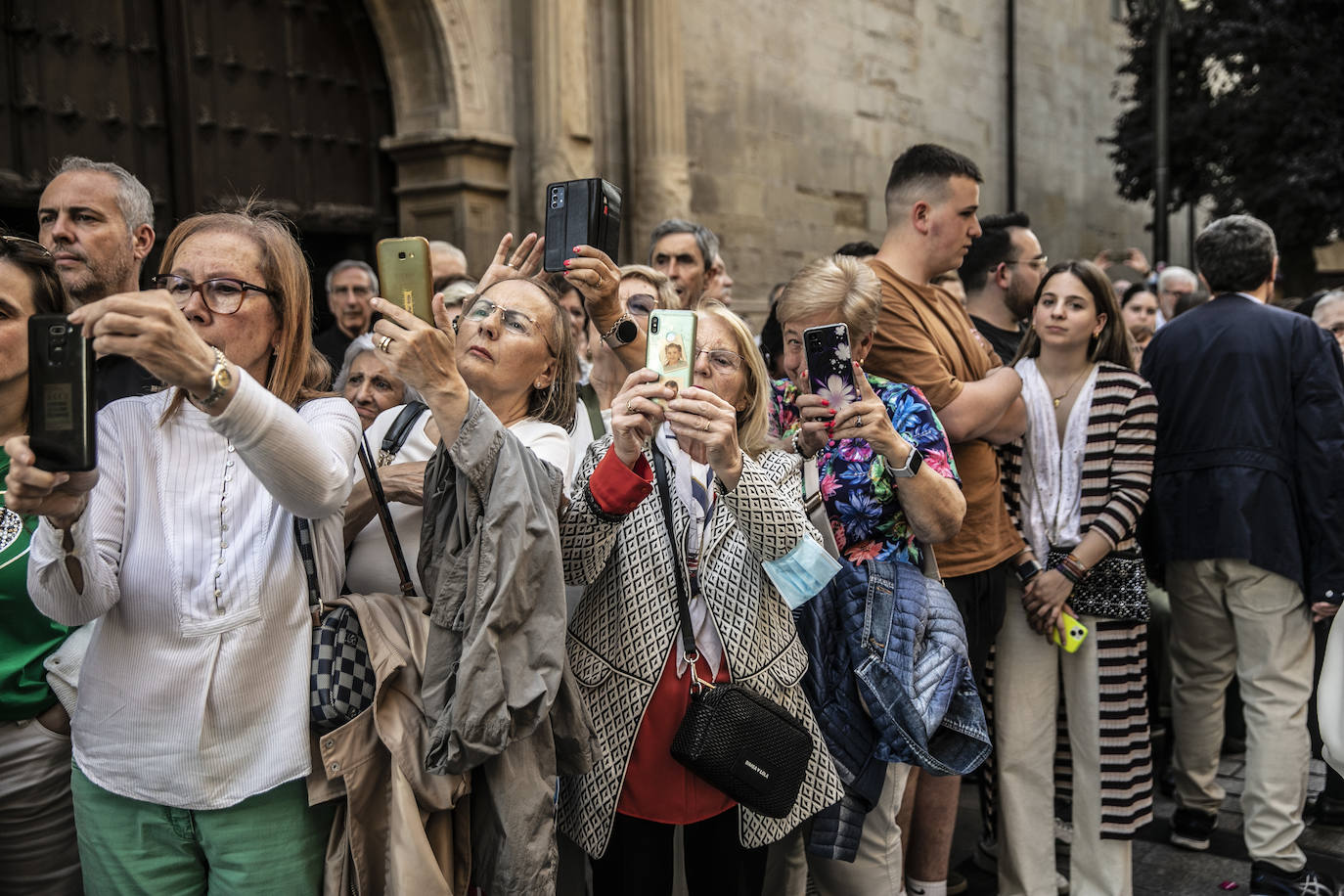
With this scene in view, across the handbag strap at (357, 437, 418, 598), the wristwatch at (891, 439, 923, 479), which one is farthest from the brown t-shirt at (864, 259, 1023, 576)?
the handbag strap at (357, 437, 418, 598)

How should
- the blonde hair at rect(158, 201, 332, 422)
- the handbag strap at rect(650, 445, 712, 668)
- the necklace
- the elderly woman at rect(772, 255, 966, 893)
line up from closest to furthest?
1. the blonde hair at rect(158, 201, 332, 422)
2. the handbag strap at rect(650, 445, 712, 668)
3. the elderly woman at rect(772, 255, 966, 893)
4. the necklace

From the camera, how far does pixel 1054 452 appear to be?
4070 millimetres

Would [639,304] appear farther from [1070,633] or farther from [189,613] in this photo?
[189,613]

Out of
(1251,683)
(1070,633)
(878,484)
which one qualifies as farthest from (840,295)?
(1251,683)

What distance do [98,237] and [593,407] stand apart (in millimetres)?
1653

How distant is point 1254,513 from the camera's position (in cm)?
432

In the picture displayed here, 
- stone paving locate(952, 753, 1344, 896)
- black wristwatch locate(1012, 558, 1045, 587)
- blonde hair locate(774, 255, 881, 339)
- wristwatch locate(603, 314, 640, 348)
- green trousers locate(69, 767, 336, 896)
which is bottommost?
stone paving locate(952, 753, 1344, 896)

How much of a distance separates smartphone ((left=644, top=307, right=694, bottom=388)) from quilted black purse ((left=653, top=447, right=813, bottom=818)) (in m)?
0.44

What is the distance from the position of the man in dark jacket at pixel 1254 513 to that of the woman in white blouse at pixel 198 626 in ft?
11.2

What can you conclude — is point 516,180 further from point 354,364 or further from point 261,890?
point 261,890

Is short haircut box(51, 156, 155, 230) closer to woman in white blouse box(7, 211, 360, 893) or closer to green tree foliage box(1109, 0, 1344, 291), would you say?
woman in white blouse box(7, 211, 360, 893)

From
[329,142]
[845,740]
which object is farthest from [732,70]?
[845,740]

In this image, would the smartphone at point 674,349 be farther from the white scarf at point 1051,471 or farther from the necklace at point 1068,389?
the necklace at point 1068,389

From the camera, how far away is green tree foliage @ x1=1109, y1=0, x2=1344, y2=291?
15.8m
